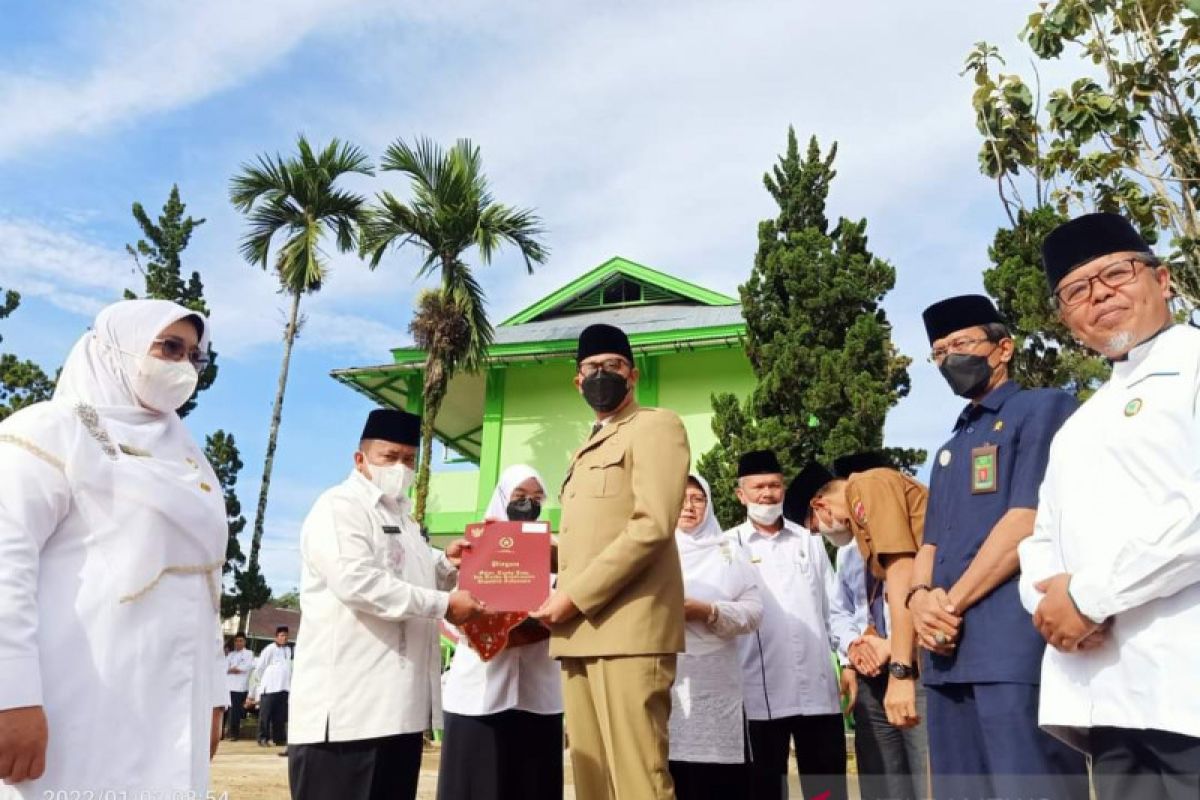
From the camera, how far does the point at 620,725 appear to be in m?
3.14

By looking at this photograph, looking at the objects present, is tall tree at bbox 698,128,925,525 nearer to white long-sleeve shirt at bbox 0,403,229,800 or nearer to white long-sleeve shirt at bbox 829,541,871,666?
white long-sleeve shirt at bbox 829,541,871,666

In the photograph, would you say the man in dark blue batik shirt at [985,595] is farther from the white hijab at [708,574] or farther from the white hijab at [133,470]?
the white hijab at [133,470]

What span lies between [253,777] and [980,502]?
913cm

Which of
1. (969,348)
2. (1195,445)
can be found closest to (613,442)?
(969,348)

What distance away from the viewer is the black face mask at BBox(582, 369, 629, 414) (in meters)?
3.78

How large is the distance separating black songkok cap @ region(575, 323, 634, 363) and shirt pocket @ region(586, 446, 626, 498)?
1.45ft

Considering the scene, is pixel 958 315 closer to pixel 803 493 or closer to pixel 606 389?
pixel 606 389

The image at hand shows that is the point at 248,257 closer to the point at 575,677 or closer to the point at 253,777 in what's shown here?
the point at 253,777

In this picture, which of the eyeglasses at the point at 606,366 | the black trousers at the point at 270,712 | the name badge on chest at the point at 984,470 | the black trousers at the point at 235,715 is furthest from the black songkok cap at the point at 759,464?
the black trousers at the point at 235,715

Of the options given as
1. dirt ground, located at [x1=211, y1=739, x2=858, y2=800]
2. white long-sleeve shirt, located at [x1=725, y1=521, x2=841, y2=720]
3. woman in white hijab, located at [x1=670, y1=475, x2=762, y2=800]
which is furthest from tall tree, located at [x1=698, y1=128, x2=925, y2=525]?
woman in white hijab, located at [x1=670, y1=475, x2=762, y2=800]

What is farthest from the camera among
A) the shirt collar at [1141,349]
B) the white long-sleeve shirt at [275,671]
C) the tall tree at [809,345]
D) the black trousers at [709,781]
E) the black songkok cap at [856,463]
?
the white long-sleeve shirt at [275,671]

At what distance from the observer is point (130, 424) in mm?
2723

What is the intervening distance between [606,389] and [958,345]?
1335 mm

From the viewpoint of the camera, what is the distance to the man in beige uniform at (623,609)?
3.15 metres
